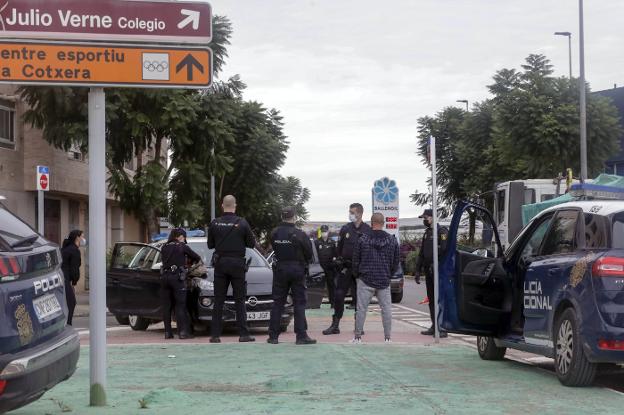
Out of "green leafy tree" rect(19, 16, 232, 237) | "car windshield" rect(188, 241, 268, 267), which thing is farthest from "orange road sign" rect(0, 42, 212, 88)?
"green leafy tree" rect(19, 16, 232, 237)

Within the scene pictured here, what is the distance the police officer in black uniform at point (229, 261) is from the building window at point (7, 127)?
17.5m

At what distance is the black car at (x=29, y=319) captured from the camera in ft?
18.9

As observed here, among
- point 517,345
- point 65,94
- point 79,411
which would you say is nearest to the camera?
point 79,411

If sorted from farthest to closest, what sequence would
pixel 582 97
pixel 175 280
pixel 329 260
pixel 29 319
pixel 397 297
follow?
1. pixel 582 97
2. pixel 397 297
3. pixel 329 260
4. pixel 175 280
5. pixel 29 319

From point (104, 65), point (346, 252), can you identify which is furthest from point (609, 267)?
point (346, 252)

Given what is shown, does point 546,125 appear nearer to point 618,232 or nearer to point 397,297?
point 397,297

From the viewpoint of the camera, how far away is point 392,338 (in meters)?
15.0

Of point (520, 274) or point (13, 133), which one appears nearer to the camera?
point (520, 274)

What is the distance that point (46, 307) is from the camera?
643cm

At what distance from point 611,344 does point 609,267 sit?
0.63 metres

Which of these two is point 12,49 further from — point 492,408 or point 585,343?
point 585,343

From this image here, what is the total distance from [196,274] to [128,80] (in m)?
7.95

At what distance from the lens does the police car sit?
849cm

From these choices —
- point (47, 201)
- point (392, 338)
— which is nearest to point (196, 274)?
point (392, 338)
